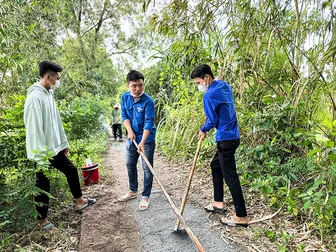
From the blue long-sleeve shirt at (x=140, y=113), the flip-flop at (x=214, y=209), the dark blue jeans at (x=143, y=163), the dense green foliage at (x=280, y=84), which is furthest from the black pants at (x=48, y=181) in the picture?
the dense green foliage at (x=280, y=84)

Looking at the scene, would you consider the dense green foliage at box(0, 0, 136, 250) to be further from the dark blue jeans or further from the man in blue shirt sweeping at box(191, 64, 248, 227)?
the man in blue shirt sweeping at box(191, 64, 248, 227)

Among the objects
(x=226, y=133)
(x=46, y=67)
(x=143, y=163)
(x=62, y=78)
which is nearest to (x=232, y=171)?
(x=226, y=133)

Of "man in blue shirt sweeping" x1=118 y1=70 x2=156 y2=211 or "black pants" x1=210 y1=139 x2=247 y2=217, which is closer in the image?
"black pants" x1=210 y1=139 x2=247 y2=217

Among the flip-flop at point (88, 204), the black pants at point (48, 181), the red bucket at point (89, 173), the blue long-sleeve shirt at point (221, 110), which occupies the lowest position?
the flip-flop at point (88, 204)

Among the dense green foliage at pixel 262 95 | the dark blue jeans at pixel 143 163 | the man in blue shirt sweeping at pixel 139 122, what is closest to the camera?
the dense green foliage at pixel 262 95

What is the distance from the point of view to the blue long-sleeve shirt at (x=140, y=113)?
288 centimetres

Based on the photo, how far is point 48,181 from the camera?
246cm

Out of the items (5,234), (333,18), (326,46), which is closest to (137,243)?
(5,234)

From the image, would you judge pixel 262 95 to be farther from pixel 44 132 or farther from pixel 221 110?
pixel 44 132

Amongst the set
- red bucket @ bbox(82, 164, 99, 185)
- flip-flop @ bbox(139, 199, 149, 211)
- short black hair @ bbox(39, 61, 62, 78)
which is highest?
short black hair @ bbox(39, 61, 62, 78)

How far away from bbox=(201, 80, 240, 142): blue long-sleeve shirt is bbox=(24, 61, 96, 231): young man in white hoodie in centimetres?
155

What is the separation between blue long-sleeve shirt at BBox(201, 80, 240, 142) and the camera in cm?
237

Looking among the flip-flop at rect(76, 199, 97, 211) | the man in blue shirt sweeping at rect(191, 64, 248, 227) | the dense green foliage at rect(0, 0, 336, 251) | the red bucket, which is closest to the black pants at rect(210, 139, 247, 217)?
the man in blue shirt sweeping at rect(191, 64, 248, 227)

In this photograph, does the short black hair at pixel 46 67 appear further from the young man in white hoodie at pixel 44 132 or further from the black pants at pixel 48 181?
the black pants at pixel 48 181
